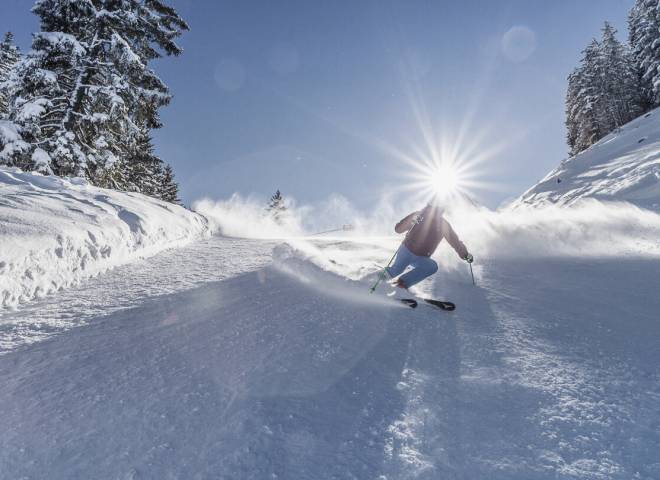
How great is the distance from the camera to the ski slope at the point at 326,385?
178 cm

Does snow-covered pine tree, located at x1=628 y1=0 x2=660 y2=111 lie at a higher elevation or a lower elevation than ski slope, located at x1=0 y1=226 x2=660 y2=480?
higher

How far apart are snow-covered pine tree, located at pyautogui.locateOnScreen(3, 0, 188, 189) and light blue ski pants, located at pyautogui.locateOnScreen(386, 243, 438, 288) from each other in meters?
12.4

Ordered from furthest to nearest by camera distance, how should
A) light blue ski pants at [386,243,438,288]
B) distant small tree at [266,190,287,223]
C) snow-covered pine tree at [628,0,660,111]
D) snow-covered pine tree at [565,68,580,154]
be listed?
1. distant small tree at [266,190,287,223]
2. snow-covered pine tree at [565,68,580,154]
3. snow-covered pine tree at [628,0,660,111]
4. light blue ski pants at [386,243,438,288]

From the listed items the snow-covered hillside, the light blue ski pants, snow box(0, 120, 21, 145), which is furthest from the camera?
the snow-covered hillside

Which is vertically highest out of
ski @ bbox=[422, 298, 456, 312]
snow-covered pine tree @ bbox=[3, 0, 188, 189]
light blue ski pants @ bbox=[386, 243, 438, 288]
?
snow-covered pine tree @ bbox=[3, 0, 188, 189]

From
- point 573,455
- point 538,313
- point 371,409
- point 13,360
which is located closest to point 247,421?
point 371,409

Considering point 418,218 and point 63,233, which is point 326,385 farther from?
point 63,233

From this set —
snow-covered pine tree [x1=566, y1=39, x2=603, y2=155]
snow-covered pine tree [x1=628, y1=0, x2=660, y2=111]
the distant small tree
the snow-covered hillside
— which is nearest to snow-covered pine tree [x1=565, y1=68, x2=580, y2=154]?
snow-covered pine tree [x1=566, y1=39, x2=603, y2=155]

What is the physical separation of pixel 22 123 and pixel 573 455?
53.1 feet

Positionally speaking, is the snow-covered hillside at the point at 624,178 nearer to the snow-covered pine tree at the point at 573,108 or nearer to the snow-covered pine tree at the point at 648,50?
the snow-covered pine tree at the point at 648,50

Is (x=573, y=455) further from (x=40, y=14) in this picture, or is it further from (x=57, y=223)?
(x=40, y=14)

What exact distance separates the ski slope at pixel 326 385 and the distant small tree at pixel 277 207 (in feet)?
184

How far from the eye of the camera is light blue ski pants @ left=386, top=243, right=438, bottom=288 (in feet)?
17.7

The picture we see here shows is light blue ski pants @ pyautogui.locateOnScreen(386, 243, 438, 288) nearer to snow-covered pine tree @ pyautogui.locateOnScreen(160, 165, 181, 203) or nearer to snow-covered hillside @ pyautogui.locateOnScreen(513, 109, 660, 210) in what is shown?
snow-covered hillside @ pyautogui.locateOnScreen(513, 109, 660, 210)
